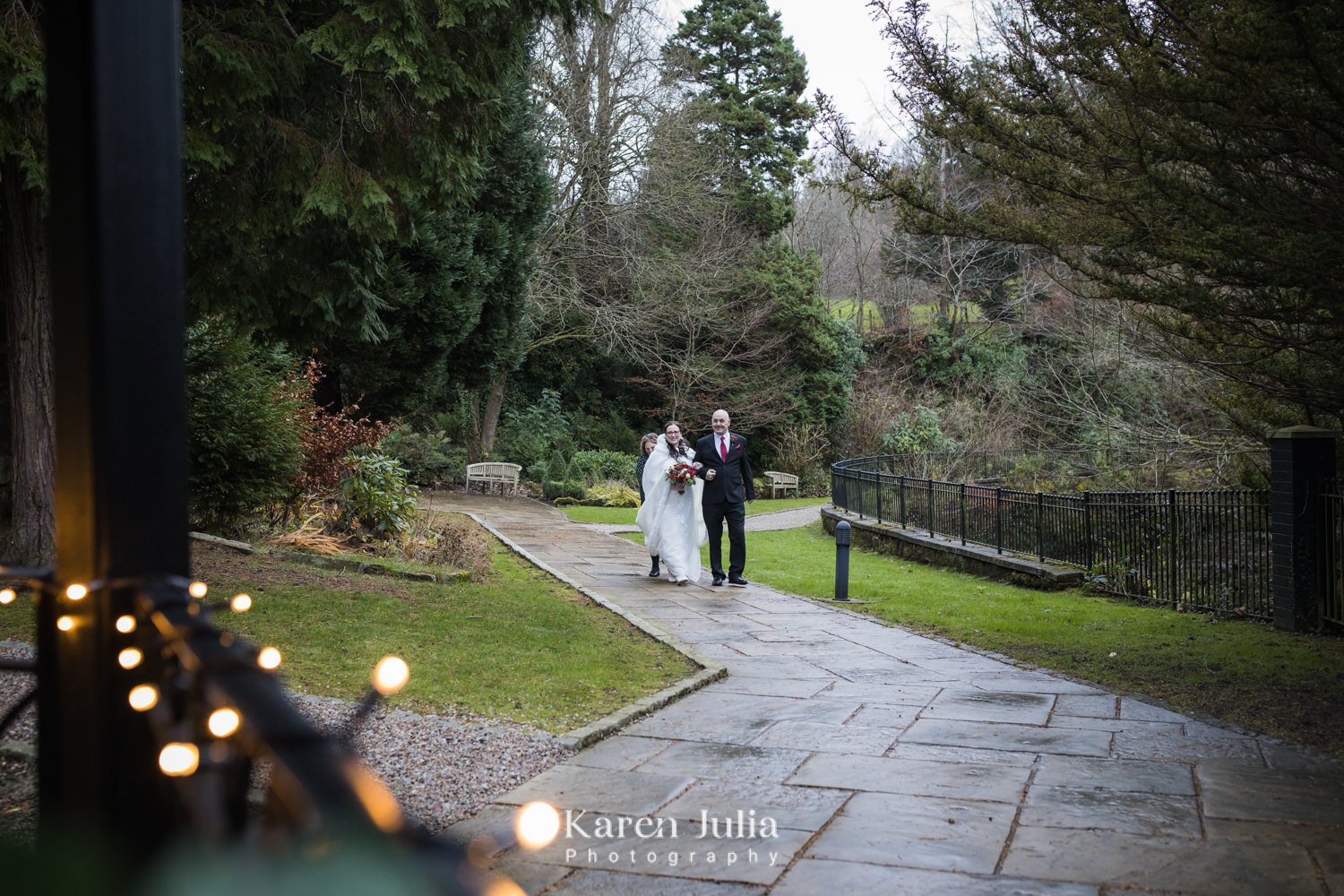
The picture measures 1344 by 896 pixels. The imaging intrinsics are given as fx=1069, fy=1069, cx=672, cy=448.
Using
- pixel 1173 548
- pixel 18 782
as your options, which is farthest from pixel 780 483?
pixel 18 782

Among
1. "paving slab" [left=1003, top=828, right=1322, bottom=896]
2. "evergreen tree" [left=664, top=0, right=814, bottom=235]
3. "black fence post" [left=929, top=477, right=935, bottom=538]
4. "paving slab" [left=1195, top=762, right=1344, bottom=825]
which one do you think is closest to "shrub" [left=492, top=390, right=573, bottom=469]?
"evergreen tree" [left=664, top=0, right=814, bottom=235]

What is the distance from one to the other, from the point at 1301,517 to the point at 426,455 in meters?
18.6

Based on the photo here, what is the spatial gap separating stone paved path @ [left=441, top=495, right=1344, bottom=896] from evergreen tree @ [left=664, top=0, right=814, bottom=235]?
26.1 metres

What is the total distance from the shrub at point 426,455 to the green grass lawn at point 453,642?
1378 cm

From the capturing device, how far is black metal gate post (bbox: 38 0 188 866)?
177 centimetres

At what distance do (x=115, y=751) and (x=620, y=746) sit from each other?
3.94 meters

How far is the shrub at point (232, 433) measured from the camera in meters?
11.1

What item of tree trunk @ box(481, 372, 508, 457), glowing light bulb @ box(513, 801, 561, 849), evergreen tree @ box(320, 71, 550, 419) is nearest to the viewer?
glowing light bulb @ box(513, 801, 561, 849)

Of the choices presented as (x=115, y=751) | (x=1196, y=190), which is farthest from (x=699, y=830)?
(x=1196, y=190)

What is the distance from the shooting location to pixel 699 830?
164 inches

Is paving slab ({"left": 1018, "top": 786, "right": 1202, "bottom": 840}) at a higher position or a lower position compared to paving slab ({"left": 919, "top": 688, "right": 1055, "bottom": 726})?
higher

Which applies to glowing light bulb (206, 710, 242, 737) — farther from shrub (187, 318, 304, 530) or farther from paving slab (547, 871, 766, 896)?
shrub (187, 318, 304, 530)

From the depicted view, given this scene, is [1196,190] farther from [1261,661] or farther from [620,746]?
[620,746]

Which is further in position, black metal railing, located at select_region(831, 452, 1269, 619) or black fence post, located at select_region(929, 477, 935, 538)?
black fence post, located at select_region(929, 477, 935, 538)
